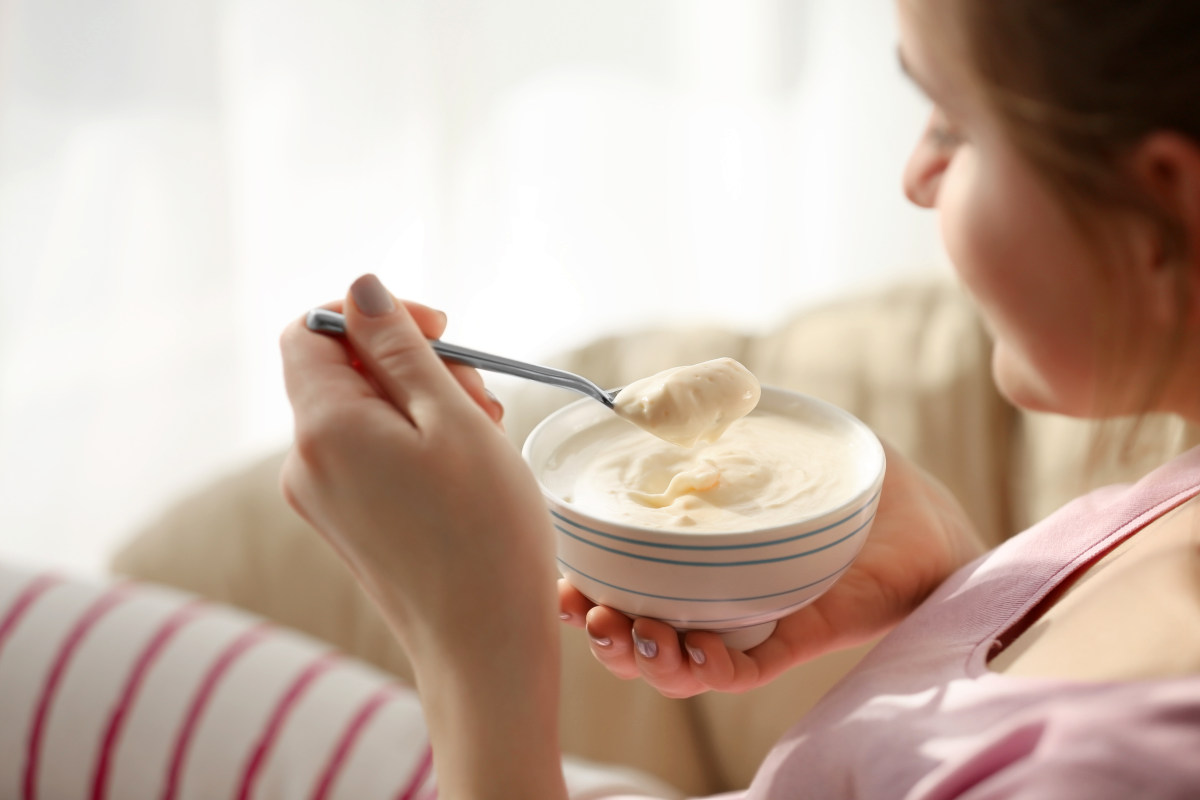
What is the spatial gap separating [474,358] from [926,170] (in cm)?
35

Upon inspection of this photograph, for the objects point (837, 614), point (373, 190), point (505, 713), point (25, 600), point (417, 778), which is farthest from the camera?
point (373, 190)

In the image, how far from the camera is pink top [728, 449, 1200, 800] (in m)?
0.55

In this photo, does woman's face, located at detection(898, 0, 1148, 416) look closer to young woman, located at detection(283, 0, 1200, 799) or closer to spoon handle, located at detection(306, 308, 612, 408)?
young woman, located at detection(283, 0, 1200, 799)

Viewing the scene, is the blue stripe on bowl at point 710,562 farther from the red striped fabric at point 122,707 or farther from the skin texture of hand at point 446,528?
the red striped fabric at point 122,707

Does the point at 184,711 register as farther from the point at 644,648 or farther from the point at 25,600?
the point at 644,648

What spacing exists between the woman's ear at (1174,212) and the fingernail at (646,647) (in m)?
0.41

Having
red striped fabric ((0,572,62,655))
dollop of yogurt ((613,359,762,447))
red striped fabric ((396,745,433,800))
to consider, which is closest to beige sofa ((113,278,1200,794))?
red striped fabric ((0,572,62,655))

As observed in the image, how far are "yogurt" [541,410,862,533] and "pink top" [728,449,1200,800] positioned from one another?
0.14m

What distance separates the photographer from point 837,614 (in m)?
0.91

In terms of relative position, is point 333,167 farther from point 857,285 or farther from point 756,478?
point 756,478

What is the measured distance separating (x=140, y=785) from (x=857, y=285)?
1.67 metres

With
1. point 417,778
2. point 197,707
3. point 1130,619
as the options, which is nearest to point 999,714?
point 1130,619

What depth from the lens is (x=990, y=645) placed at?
0.76 m

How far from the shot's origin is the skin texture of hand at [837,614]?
80 cm
